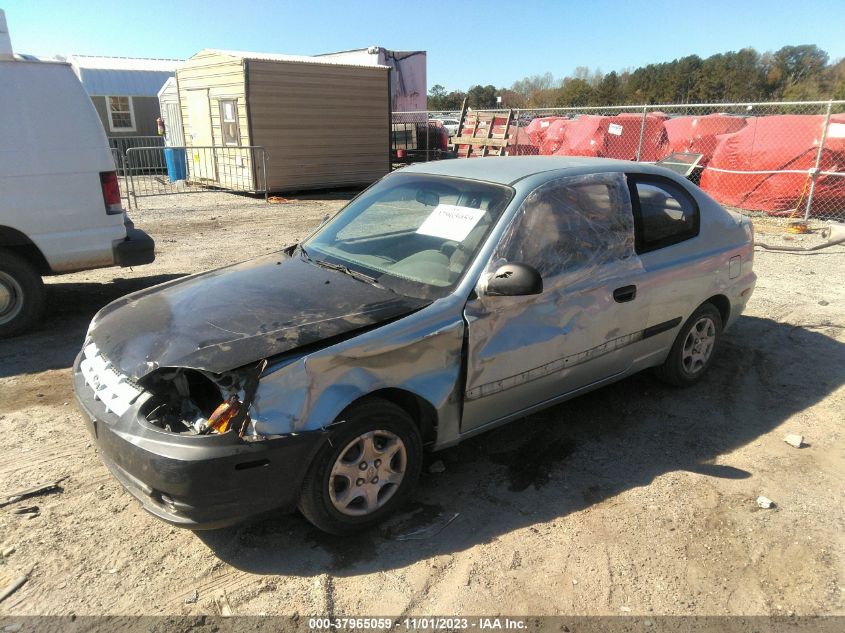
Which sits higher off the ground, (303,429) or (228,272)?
(228,272)

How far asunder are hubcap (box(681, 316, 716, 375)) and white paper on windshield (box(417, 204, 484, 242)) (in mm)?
2085

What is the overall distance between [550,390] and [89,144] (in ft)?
15.4

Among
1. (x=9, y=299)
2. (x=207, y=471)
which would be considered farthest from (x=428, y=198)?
(x=9, y=299)

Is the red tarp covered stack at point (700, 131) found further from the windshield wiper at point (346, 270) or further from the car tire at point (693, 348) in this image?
the windshield wiper at point (346, 270)

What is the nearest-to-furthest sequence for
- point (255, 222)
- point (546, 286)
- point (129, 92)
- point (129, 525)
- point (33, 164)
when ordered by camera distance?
point (129, 525)
point (546, 286)
point (33, 164)
point (255, 222)
point (129, 92)

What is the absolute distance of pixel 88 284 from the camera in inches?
283

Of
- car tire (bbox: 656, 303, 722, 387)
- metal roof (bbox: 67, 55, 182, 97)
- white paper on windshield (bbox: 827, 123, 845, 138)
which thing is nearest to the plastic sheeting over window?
car tire (bbox: 656, 303, 722, 387)

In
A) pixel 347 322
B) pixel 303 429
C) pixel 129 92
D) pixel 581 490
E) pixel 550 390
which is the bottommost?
pixel 581 490

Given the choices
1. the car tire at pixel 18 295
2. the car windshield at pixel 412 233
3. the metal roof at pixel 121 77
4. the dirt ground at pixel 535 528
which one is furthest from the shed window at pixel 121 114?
the car windshield at pixel 412 233

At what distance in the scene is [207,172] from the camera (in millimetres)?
16578

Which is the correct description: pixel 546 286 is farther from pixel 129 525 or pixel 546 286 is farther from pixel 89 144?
pixel 89 144

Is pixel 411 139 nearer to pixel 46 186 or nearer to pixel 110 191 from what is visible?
pixel 110 191

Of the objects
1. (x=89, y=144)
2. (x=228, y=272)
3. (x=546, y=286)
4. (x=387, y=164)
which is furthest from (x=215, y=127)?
(x=546, y=286)

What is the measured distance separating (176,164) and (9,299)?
14.0 meters
